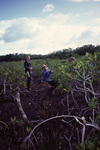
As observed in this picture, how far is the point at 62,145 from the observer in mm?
2404

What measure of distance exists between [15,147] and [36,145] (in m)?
0.45

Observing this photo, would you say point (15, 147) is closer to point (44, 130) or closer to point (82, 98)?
point (44, 130)

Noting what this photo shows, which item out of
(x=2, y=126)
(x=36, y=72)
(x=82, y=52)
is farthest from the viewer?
(x=82, y=52)

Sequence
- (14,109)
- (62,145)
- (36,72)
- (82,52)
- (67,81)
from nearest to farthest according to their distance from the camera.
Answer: (62,145), (67,81), (14,109), (36,72), (82,52)

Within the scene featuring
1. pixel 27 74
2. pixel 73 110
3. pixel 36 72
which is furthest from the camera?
pixel 36 72

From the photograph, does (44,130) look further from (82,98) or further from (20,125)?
A: (82,98)

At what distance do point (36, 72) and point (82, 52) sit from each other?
14.6 m

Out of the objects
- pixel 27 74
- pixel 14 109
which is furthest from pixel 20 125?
pixel 27 74

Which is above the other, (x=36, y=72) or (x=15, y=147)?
(x=36, y=72)

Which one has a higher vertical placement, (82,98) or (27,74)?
(27,74)

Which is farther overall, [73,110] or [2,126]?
[73,110]

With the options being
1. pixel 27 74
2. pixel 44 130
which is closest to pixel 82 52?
pixel 27 74

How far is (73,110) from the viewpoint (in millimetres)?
3438

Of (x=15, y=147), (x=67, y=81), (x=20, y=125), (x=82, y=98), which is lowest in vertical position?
(x=15, y=147)
